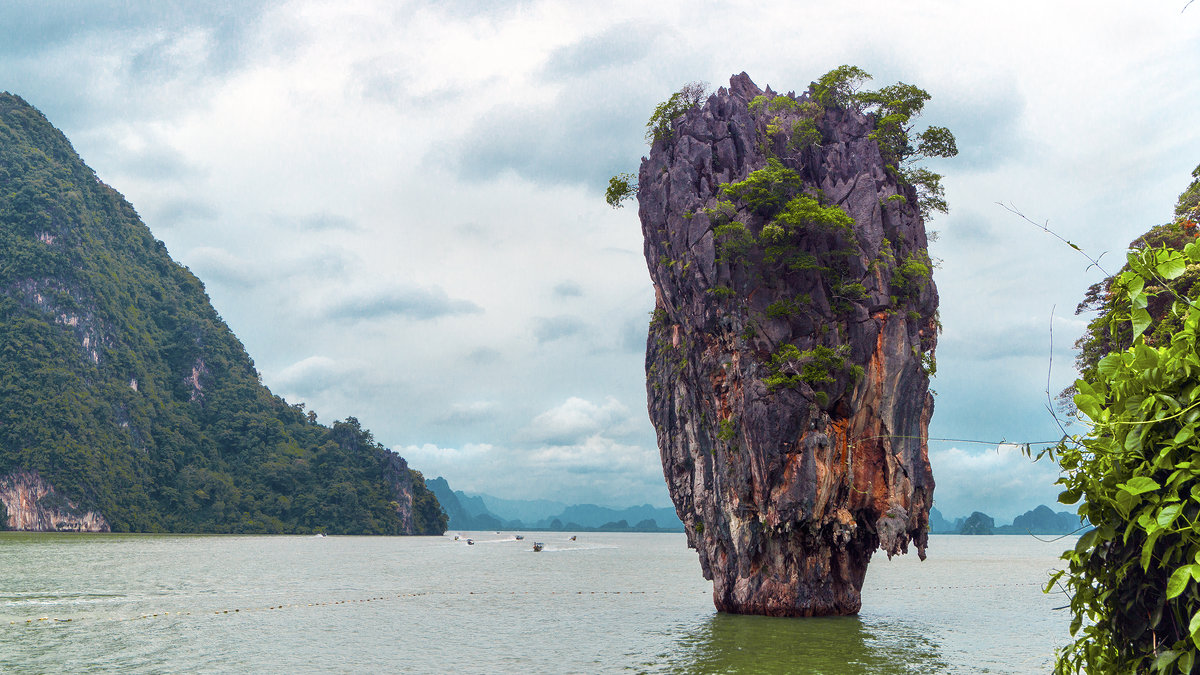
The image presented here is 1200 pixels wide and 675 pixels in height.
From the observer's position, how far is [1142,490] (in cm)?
269

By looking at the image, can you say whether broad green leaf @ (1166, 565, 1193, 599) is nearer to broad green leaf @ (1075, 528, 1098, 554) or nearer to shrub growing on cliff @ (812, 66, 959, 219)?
broad green leaf @ (1075, 528, 1098, 554)

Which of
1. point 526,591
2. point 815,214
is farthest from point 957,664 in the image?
point 526,591

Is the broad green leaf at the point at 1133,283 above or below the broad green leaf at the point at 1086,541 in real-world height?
above

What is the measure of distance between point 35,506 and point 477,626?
337 feet

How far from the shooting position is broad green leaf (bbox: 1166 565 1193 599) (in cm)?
261

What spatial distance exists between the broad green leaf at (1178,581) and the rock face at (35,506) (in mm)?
128644

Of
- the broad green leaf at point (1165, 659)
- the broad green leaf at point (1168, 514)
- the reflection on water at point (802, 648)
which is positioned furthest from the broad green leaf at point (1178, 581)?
the reflection on water at point (802, 648)

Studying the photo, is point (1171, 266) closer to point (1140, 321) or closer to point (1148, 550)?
point (1140, 321)

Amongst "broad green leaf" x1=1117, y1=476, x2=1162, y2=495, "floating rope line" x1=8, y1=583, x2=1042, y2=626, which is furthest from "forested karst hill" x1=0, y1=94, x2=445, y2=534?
"broad green leaf" x1=1117, y1=476, x2=1162, y2=495

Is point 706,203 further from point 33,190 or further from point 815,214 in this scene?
point 33,190

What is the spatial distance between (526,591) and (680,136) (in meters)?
27.1

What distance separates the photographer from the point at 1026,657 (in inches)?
910

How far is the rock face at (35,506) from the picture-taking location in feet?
346

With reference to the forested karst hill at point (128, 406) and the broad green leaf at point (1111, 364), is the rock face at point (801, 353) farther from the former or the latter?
the forested karst hill at point (128, 406)
